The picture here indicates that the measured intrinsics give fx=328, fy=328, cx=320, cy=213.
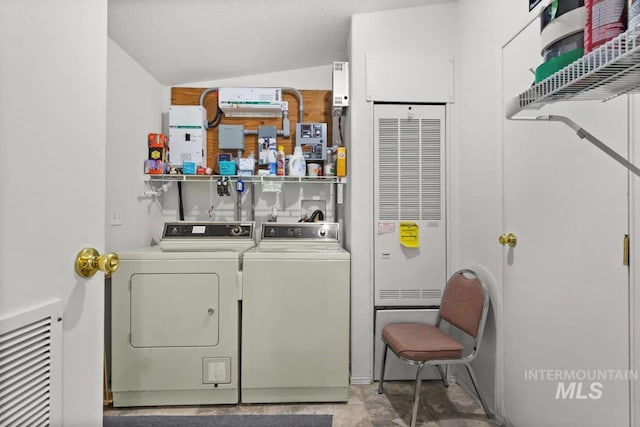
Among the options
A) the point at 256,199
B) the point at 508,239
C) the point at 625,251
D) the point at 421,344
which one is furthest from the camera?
the point at 256,199

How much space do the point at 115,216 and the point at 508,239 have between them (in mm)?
2524

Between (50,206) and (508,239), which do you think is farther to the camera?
(508,239)

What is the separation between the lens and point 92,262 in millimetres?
767

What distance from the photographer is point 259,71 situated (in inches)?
117

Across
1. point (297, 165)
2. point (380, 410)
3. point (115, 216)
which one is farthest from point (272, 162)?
point (380, 410)

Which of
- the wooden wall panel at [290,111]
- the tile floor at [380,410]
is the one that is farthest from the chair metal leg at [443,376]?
the wooden wall panel at [290,111]

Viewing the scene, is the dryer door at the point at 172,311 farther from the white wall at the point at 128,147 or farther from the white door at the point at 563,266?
the white door at the point at 563,266

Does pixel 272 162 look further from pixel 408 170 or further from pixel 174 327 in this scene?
pixel 174 327

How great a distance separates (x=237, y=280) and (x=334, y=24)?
6.49ft

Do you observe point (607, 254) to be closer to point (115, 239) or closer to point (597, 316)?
point (597, 316)

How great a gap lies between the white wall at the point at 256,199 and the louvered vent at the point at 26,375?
2.34 m

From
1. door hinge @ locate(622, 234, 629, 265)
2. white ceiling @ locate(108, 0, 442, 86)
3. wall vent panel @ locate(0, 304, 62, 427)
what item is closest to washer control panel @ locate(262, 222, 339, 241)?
white ceiling @ locate(108, 0, 442, 86)

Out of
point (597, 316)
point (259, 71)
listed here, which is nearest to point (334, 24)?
point (259, 71)

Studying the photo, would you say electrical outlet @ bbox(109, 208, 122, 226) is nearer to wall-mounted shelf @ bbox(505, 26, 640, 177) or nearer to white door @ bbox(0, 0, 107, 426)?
white door @ bbox(0, 0, 107, 426)
